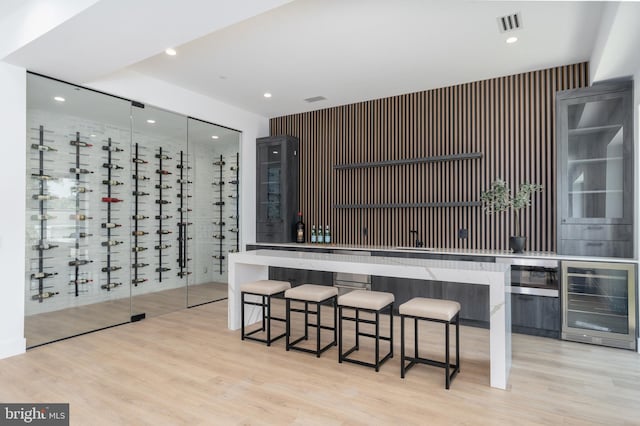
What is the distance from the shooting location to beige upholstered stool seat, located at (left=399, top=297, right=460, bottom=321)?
2.63 metres

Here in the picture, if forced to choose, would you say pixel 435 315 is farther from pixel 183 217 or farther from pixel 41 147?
pixel 41 147

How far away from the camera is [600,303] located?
3533 millimetres

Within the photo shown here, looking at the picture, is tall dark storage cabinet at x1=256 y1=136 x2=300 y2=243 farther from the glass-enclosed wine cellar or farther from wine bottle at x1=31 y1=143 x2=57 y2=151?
wine bottle at x1=31 y1=143 x2=57 y2=151

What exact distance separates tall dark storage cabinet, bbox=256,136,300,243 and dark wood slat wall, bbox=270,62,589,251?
0.17 m

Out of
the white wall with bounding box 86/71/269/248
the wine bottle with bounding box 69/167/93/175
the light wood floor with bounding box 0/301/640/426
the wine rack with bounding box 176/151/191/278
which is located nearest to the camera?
the light wood floor with bounding box 0/301/640/426

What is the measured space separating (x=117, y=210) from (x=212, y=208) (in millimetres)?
1369

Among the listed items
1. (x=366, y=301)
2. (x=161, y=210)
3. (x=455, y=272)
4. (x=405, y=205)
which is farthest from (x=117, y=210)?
(x=455, y=272)

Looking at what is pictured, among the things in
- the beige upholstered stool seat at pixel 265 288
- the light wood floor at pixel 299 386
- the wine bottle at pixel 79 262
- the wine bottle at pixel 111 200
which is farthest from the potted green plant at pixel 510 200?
the wine bottle at pixel 79 262

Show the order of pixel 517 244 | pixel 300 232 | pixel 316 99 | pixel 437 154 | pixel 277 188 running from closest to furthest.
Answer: pixel 517 244
pixel 437 154
pixel 316 99
pixel 300 232
pixel 277 188

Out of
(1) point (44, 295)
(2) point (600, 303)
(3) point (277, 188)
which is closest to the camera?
(2) point (600, 303)

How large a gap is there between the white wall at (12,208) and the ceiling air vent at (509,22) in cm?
425

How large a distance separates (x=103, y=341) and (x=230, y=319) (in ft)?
3.98

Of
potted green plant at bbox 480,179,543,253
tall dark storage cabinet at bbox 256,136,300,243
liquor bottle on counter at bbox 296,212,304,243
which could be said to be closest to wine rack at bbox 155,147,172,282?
tall dark storage cabinet at bbox 256,136,300,243

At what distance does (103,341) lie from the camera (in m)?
3.67
